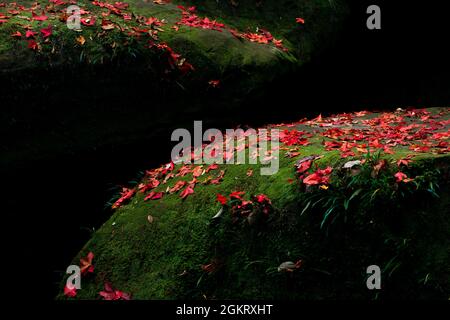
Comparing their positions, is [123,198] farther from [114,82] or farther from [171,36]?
[171,36]

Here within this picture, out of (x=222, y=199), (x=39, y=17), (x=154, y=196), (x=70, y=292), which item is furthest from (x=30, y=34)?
(x=222, y=199)

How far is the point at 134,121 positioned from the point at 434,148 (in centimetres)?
402

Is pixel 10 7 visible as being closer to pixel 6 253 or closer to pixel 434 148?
pixel 6 253

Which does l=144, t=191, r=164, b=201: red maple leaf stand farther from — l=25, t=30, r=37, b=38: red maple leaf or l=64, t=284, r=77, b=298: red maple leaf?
l=25, t=30, r=37, b=38: red maple leaf

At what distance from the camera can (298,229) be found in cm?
385

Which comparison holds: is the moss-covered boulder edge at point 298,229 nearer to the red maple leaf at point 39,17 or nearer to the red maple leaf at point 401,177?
the red maple leaf at point 401,177

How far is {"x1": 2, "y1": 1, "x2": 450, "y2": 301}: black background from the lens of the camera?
564 cm

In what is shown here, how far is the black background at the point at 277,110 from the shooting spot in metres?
5.64

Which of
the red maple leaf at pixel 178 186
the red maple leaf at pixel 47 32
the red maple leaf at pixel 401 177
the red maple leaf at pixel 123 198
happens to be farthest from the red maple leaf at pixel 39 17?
the red maple leaf at pixel 401 177

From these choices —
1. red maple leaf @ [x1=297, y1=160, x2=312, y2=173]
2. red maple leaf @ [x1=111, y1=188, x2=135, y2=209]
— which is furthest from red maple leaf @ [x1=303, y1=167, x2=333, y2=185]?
red maple leaf @ [x1=111, y1=188, x2=135, y2=209]

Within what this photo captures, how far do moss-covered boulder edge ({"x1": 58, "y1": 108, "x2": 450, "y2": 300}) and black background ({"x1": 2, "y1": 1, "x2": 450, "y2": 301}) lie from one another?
0.94 m

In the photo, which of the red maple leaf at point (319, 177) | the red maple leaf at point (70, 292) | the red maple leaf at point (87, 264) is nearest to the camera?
the red maple leaf at point (319, 177)

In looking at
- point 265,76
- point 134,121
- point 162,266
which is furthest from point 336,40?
point 162,266

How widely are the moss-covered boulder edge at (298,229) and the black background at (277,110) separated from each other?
942mm
